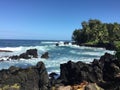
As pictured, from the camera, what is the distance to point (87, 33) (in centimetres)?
12612

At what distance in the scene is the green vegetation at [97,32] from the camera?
123 m

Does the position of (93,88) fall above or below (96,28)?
below

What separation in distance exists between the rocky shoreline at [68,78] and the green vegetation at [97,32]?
8523 centimetres

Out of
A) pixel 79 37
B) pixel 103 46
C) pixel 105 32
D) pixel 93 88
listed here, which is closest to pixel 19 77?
pixel 93 88

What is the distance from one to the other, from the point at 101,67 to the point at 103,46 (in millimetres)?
76362

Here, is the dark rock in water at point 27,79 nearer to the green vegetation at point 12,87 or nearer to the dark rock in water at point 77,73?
the green vegetation at point 12,87

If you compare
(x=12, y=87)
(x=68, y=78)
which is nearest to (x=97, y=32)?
(x=68, y=78)

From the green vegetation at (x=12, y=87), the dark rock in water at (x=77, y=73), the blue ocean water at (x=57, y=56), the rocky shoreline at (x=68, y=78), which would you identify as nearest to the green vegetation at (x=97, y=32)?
the blue ocean water at (x=57, y=56)

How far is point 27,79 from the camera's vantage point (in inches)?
1133

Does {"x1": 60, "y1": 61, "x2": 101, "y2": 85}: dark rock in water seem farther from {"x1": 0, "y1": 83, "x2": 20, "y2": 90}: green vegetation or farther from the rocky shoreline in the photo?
{"x1": 0, "y1": 83, "x2": 20, "y2": 90}: green vegetation

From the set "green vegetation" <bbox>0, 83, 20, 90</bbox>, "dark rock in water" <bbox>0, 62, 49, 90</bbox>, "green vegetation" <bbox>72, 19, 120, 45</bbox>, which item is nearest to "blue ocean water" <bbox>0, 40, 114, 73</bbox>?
"dark rock in water" <bbox>0, 62, 49, 90</bbox>

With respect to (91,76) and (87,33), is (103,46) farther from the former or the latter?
(91,76)

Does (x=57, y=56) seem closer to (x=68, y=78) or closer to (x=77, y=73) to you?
(x=68, y=78)

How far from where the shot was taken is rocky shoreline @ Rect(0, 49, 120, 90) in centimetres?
2739
